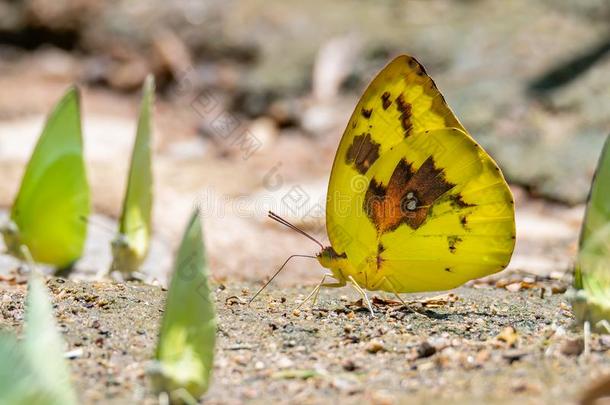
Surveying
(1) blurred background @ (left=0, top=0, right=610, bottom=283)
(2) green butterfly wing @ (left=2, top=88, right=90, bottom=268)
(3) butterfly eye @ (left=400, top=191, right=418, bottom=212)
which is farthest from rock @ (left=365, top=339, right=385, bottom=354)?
(2) green butterfly wing @ (left=2, top=88, right=90, bottom=268)

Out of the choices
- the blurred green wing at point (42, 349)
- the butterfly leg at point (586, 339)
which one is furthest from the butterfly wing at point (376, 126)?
the blurred green wing at point (42, 349)

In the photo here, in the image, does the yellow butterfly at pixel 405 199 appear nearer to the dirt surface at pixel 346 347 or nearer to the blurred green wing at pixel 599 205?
the dirt surface at pixel 346 347

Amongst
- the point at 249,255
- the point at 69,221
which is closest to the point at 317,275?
the point at 249,255

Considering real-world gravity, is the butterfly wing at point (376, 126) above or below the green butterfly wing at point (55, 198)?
above

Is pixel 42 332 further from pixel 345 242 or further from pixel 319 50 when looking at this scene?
pixel 319 50

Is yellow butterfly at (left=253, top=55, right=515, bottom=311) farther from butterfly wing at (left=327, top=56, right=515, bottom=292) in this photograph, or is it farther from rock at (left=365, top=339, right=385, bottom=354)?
rock at (left=365, top=339, right=385, bottom=354)

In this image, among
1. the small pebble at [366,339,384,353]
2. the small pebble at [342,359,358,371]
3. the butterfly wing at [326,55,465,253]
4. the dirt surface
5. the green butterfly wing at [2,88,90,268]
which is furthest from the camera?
the green butterfly wing at [2,88,90,268]
